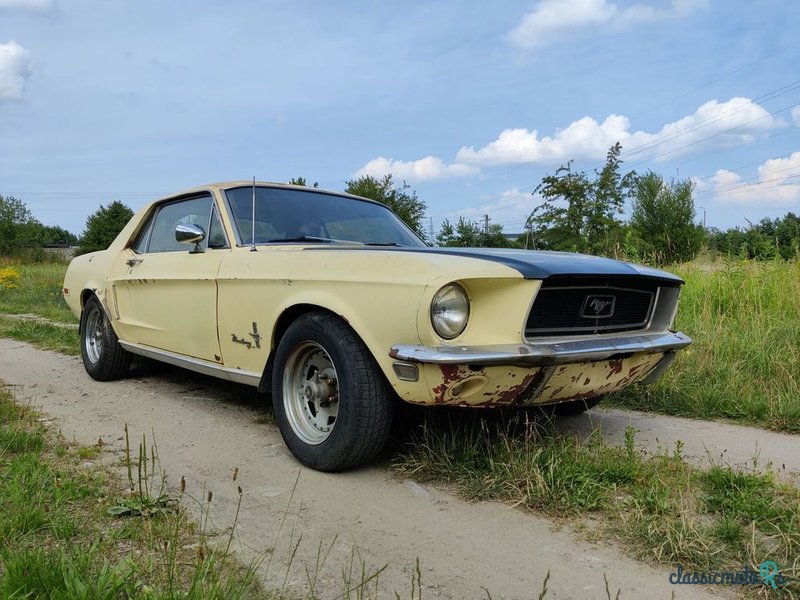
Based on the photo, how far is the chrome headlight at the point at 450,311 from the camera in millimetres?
2566

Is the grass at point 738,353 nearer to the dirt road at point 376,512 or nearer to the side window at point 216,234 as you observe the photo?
the dirt road at point 376,512

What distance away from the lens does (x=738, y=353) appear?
5031 mm

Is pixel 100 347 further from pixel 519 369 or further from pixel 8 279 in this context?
pixel 8 279

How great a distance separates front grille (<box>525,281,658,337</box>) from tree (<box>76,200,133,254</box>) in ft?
138

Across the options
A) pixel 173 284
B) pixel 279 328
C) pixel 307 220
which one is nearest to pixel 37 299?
pixel 173 284

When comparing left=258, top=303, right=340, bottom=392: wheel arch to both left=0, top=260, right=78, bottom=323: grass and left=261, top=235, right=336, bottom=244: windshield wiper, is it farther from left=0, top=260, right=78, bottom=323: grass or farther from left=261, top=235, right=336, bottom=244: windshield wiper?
left=0, top=260, right=78, bottom=323: grass

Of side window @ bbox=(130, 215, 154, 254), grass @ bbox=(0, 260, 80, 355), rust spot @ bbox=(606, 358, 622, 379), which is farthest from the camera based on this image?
grass @ bbox=(0, 260, 80, 355)

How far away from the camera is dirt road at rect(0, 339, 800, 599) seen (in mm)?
2047

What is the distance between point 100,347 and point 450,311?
3887mm

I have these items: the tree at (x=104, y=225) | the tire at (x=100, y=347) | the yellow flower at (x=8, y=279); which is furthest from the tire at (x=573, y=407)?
the tree at (x=104, y=225)

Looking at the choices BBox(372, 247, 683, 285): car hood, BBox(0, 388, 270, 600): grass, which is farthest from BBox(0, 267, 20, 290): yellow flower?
BBox(372, 247, 683, 285): car hood

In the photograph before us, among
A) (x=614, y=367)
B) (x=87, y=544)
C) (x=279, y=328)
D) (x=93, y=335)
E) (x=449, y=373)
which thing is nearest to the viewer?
(x=87, y=544)

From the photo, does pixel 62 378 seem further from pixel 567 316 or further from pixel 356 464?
→ pixel 567 316

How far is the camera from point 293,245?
3631mm
